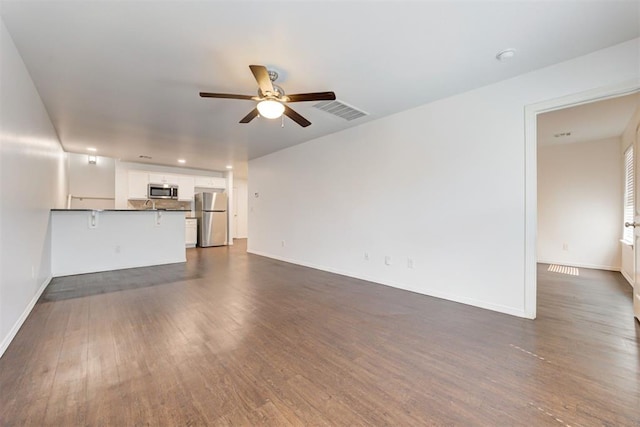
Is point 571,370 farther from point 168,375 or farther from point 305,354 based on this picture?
point 168,375

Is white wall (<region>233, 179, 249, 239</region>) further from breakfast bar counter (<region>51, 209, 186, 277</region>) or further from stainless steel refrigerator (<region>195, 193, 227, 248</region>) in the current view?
breakfast bar counter (<region>51, 209, 186, 277</region>)

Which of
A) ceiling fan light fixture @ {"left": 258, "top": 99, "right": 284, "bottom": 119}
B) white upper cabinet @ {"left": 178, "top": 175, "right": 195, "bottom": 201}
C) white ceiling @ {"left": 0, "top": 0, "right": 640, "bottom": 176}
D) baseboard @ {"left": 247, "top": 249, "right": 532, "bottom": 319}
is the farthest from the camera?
white upper cabinet @ {"left": 178, "top": 175, "right": 195, "bottom": 201}

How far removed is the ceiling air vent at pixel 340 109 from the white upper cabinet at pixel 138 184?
19.3 ft

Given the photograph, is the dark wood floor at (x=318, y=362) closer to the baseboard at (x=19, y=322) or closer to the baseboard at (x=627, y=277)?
Result: the baseboard at (x=19, y=322)

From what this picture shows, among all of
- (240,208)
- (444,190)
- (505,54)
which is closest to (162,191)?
(240,208)

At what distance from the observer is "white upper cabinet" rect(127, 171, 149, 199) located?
22.5 feet

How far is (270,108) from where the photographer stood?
2428 mm

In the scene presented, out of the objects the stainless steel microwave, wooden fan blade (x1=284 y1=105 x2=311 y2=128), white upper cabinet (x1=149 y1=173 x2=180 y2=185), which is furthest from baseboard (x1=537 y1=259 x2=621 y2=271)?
white upper cabinet (x1=149 y1=173 x2=180 y2=185)

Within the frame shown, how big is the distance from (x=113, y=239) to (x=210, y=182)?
12.0 feet

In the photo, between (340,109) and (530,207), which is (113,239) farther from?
(530,207)

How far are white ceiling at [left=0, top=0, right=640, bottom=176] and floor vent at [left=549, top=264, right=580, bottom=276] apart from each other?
12.5 ft

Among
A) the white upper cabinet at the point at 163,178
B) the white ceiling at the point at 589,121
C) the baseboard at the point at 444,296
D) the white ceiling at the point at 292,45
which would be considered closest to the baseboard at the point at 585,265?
the white ceiling at the point at 589,121

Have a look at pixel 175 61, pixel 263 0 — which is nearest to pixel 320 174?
pixel 175 61

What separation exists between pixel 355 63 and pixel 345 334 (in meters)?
2.43
